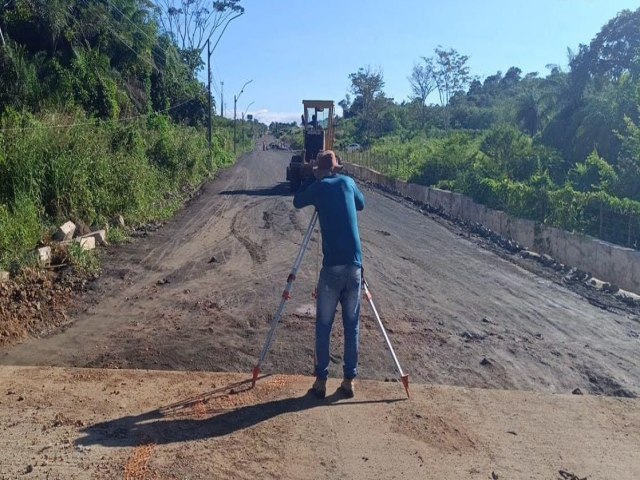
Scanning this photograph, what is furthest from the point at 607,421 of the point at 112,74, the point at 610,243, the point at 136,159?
the point at 112,74

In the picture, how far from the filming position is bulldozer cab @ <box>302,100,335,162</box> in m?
28.1

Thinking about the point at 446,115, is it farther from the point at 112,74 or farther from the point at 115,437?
the point at 115,437

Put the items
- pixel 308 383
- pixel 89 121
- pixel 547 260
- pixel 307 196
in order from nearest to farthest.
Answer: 1. pixel 307 196
2. pixel 308 383
3. pixel 547 260
4. pixel 89 121

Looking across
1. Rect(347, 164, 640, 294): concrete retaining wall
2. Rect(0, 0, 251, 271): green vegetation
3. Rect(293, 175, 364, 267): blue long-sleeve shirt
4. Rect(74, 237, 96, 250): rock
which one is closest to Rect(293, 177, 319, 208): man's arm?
Rect(293, 175, 364, 267): blue long-sleeve shirt

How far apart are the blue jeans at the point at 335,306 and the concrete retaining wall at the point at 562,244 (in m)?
7.03

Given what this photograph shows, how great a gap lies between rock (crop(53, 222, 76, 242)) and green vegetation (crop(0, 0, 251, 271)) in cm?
25

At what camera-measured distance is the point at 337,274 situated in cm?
617

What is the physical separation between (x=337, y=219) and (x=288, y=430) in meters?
1.89

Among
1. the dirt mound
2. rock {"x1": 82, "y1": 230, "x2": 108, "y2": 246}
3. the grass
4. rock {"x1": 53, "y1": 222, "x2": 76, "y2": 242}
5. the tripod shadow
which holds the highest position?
the grass

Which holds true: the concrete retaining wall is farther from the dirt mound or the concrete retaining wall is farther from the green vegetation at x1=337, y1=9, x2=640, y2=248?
the dirt mound

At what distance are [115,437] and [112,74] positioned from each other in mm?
33312

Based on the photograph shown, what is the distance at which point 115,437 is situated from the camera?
520 centimetres

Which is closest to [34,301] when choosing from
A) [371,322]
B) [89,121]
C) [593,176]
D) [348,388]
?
[371,322]

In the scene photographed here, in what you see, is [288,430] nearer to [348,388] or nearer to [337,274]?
[348,388]
